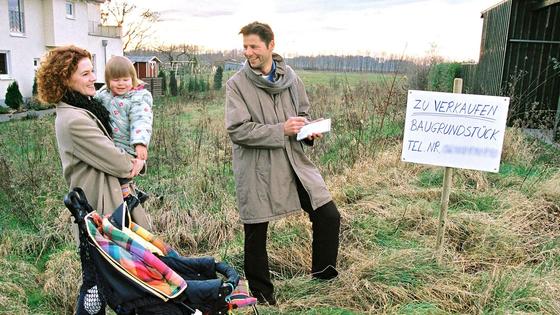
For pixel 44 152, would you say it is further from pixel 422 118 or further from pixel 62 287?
pixel 422 118

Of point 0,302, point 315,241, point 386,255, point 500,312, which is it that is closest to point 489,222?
point 386,255

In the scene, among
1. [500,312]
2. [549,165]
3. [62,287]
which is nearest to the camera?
[500,312]

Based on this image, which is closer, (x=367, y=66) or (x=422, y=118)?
(x=422, y=118)

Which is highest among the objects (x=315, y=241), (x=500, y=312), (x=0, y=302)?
(x=315, y=241)

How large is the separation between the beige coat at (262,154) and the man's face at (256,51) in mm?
113

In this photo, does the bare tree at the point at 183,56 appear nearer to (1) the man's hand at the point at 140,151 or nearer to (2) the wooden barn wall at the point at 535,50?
(2) the wooden barn wall at the point at 535,50

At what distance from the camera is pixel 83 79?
2549 mm

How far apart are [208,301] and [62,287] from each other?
1897 mm

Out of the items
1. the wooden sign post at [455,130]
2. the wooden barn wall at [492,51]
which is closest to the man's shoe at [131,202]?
the wooden sign post at [455,130]

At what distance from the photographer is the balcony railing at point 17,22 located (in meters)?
22.0

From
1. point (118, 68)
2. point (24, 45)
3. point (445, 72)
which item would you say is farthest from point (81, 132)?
point (24, 45)

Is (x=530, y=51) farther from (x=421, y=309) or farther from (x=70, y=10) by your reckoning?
(x=70, y=10)

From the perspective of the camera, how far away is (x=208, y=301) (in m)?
2.05

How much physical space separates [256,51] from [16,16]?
23599 mm
